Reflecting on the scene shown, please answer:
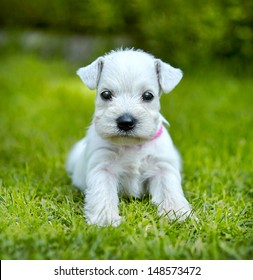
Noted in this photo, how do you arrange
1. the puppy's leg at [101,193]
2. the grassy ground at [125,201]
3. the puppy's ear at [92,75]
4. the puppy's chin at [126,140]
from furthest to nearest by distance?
the puppy's ear at [92,75] → the puppy's chin at [126,140] → the puppy's leg at [101,193] → the grassy ground at [125,201]

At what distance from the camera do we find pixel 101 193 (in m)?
4.32

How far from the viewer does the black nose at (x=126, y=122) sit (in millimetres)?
4090

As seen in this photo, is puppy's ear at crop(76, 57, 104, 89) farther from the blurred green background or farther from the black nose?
the blurred green background

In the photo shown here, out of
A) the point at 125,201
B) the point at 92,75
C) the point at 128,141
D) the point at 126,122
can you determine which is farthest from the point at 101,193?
the point at 92,75

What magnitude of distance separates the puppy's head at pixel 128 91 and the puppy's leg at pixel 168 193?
1.28 ft

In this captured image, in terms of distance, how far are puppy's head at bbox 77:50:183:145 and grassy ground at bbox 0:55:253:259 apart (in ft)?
2.02

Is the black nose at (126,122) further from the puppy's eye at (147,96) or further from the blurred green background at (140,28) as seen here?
the blurred green background at (140,28)

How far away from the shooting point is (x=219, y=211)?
4180 millimetres

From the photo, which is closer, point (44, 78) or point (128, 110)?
point (128, 110)

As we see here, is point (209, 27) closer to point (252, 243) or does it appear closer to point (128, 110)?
point (128, 110)

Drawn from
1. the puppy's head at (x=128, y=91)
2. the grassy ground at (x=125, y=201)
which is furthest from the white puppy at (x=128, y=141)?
the grassy ground at (x=125, y=201)

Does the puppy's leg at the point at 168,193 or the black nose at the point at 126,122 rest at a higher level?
the black nose at the point at 126,122

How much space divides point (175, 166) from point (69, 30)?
9.56 m
